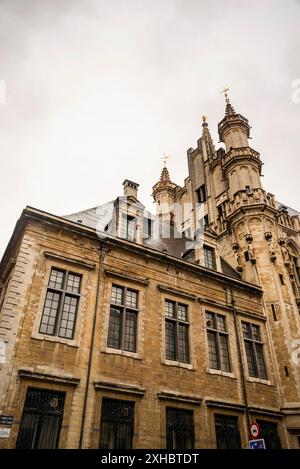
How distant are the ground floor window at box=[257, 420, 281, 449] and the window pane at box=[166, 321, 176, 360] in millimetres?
5045

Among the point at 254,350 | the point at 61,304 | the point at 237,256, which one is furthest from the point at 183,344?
the point at 237,256

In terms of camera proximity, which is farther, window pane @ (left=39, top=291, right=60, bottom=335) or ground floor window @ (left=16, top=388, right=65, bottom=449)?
window pane @ (left=39, top=291, right=60, bottom=335)

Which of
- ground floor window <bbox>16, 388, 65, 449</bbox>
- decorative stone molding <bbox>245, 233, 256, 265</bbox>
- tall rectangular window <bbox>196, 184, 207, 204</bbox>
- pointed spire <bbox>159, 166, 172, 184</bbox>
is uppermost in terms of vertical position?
pointed spire <bbox>159, 166, 172, 184</bbox>

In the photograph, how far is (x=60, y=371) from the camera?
39.0 feet

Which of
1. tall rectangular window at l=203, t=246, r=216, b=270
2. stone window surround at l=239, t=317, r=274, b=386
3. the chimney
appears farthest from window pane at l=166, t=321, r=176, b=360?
the chimney

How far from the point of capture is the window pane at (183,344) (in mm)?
15094

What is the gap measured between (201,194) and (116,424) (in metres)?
22.6

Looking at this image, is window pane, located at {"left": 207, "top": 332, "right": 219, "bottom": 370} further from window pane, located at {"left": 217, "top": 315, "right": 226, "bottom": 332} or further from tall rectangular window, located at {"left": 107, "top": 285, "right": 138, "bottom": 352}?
tall rectangular window, located at {"left": 107, "top": 285, "right": 138, "bottom": 352}

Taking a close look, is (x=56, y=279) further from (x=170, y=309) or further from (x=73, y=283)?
(x=170, y=309)

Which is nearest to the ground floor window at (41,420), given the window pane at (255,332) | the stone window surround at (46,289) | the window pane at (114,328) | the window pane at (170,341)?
the stone window surround at (46,289)

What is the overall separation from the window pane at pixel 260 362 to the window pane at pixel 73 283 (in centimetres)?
997

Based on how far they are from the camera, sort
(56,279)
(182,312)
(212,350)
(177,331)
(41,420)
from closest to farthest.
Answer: (41,420) → (56,279) → (177,331) → (212,350) → (182,312)

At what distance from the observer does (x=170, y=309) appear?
1602 cm

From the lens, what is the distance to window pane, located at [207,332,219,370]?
15752mm
